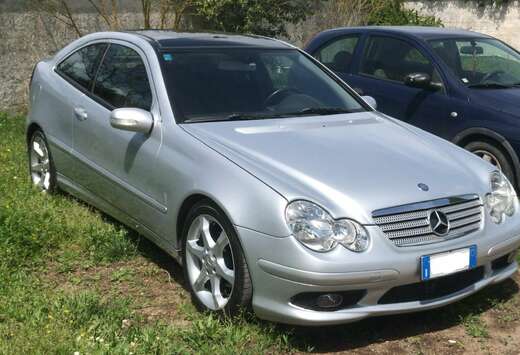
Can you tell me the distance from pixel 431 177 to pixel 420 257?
552 millimetres

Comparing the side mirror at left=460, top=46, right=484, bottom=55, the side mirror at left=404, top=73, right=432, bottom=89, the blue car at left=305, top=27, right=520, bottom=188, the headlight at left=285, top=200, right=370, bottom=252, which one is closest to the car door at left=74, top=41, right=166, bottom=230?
the headlight at left=285, top=200, right=370, bottom=252

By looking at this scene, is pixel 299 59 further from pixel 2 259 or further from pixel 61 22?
pixel 61 22

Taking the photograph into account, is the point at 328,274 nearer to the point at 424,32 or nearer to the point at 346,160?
the point at 346,160

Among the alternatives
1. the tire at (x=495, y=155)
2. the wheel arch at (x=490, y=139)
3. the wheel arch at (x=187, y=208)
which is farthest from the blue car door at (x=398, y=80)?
the wheel arch at (x=187, y=208)

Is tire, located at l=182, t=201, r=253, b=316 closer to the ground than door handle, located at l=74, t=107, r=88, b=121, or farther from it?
closer to the ground

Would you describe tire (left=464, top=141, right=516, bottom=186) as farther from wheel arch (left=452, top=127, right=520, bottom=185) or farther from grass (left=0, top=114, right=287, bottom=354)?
grass (left=0, top=114, right=287, bottom=354)

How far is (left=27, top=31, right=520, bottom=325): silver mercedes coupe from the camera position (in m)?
3.55

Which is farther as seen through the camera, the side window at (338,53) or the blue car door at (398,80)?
the side window at (338,53)

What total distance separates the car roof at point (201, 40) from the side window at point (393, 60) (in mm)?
1942

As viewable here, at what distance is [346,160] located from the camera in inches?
157

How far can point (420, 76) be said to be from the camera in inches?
262

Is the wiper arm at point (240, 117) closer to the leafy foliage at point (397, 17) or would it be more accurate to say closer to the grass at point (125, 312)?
the grass at point (125, 312)

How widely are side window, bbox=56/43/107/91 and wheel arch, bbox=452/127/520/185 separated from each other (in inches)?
124

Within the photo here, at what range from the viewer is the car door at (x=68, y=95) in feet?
17.8
